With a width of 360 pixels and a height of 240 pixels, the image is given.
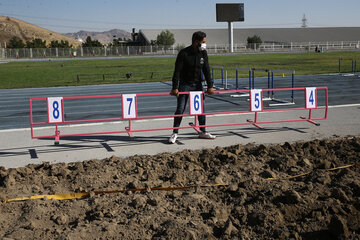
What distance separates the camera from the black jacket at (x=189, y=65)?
8133 mm

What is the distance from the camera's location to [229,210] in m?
4.70

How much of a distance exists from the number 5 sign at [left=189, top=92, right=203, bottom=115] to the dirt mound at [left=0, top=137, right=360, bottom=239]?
5.74ft

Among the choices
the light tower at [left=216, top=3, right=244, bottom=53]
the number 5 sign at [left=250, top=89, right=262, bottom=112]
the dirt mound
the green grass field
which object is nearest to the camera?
the dirt mound

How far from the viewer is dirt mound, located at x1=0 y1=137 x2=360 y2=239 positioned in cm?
419

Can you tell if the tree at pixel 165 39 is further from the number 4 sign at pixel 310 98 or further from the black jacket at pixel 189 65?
the black jacket at pixel 189 65

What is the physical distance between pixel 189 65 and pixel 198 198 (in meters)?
3.80

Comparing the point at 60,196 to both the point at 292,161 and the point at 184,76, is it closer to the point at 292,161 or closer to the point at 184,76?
the point at 292,161

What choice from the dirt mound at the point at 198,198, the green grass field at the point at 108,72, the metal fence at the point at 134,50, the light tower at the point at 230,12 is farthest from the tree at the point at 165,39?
the dirt mound at the point at 198,198

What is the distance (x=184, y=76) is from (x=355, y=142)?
3455 mm

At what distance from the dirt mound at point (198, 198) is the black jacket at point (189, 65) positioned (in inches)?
74.4

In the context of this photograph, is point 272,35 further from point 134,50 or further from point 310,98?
point 310,98

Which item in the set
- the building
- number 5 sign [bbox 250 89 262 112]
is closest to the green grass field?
number 5 sign [bbox 250 89 262 112]

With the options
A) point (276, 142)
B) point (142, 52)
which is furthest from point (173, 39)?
point (276, 142)

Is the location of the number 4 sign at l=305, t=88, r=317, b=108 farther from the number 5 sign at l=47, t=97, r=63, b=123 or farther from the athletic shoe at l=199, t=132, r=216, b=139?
the number 5 sign at l=47, t=97, r=63, b=123
